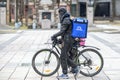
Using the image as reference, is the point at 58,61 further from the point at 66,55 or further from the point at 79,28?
the point at 79,28

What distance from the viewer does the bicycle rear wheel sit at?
11515 millimetres

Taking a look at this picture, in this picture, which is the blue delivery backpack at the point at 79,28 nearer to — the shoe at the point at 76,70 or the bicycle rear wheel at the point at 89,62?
the bicycle rear wheel at the point at 89,62

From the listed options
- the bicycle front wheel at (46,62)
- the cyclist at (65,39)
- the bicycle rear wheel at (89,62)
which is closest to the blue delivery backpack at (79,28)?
the cyclist at (65,39)

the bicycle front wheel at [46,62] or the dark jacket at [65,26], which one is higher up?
the dark jacket at [65,26]

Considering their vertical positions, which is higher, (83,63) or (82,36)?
(82,36)

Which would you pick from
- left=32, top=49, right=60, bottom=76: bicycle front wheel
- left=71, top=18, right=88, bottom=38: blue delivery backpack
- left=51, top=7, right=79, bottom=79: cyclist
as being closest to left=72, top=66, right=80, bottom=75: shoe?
left=51, top=7, right=79, bottom=79: cyclist

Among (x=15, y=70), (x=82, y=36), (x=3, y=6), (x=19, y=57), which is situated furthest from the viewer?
(x=3, y=6)

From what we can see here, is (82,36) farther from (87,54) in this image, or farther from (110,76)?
(110,76)

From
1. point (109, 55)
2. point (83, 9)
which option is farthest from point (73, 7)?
point (109, 55)

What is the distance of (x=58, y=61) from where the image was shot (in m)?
11.5

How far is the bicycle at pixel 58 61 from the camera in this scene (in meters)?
11.5

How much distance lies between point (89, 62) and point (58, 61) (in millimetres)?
852

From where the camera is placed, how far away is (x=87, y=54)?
1145cm

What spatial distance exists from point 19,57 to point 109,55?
138 inches
